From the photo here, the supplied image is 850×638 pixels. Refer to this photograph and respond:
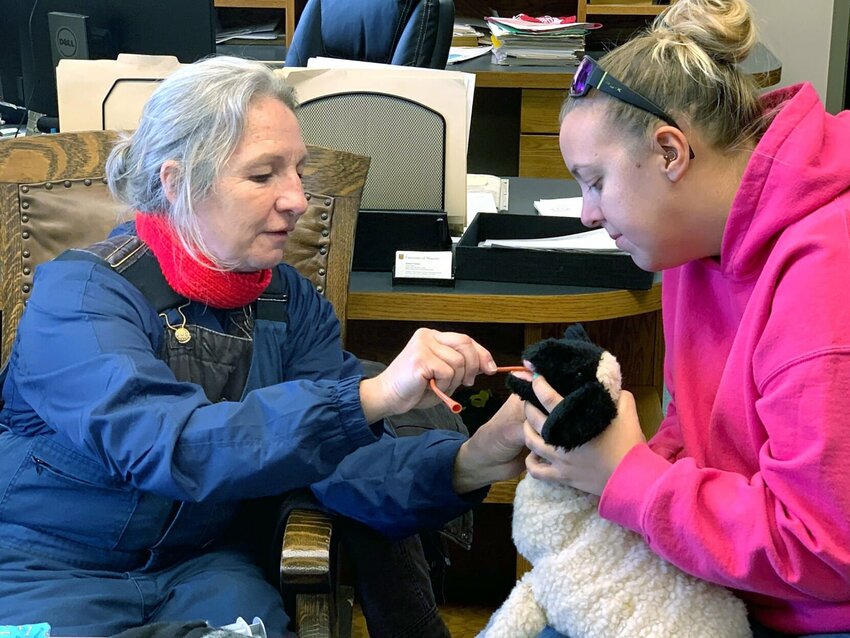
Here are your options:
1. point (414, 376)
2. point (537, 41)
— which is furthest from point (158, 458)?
point (537, 41)

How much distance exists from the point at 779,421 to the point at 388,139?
109 centimetres

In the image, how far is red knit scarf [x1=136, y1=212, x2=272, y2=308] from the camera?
1.44 metres

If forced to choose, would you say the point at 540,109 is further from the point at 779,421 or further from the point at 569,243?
the point at 779,421

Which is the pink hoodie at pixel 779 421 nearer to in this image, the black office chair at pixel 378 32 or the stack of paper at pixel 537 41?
the black office chair at pixel 378 32

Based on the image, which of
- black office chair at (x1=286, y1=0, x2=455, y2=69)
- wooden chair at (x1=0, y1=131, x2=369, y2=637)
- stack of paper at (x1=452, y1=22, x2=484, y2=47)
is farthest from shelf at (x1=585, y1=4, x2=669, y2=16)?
wooden chair at (x1=0, y1=131, x2=369, y2=637)

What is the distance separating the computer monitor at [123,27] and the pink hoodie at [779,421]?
5.64ft

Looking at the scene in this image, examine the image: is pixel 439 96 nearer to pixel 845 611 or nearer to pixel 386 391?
pixel 386 391

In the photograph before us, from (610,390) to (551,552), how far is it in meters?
0.21

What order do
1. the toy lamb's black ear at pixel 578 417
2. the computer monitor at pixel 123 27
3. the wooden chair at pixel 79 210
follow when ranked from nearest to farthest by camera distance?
1. the toy lamb's black ear at pixel 578 417
2. the wooden chair at pixel 79 210
3. the computer monitor at pixel 123 27

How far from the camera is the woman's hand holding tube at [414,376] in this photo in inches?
49.3

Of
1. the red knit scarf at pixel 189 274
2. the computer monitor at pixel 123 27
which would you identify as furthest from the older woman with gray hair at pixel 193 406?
the computer monitor at pixel 123 27

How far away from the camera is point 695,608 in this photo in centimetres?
119

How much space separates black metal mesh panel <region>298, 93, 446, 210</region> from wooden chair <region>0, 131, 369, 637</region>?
8.1 inches

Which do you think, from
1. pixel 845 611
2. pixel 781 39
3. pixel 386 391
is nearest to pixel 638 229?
pixel 386 391
